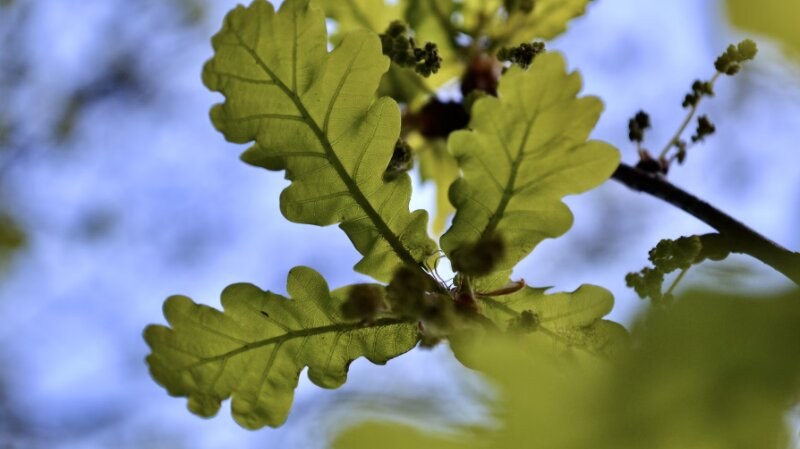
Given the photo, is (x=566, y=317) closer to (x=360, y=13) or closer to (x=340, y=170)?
(x=340, y=170)

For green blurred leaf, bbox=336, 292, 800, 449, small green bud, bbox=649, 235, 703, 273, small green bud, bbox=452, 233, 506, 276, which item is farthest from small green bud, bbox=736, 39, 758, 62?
green blurred leaf, bbox=336, 292, 800, 449

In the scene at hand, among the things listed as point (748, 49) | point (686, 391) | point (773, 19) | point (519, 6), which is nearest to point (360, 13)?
point (519, 6)

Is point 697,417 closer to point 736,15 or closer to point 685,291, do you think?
point 685,291

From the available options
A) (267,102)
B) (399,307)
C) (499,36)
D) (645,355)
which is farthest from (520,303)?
(499,36)

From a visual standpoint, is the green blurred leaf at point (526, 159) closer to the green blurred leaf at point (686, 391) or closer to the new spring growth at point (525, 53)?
the new spring growth at point (525, 53)

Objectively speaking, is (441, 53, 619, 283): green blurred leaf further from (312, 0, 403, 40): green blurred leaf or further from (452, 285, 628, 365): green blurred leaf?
(312, 0, 403, 40): green blurred leaf
